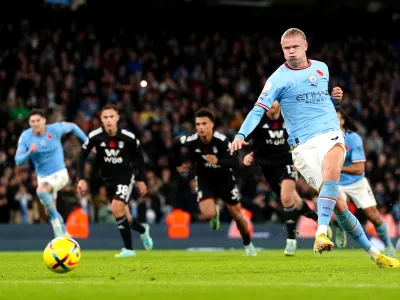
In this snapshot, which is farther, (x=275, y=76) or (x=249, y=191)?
(x=249, y=191)

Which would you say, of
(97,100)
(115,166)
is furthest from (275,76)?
(97,100)

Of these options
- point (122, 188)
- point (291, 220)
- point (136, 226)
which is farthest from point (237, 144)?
point (136, 226)

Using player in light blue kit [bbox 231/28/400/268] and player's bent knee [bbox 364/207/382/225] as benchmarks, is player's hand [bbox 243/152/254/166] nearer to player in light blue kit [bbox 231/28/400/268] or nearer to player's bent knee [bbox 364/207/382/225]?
player's bent knee [bbox 364/207/382/225]

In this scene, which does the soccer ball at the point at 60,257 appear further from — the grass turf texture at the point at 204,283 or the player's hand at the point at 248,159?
the player's hand at the point at 248,159

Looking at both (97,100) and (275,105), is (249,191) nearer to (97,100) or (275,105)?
(97,100)

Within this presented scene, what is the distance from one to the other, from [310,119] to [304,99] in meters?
0.25

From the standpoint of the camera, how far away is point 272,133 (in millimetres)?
15484

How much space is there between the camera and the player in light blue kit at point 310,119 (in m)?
10.2

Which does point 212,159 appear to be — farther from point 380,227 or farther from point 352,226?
point 352,226

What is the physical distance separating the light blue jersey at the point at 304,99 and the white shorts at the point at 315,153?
0.07 metres

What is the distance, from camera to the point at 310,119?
10391 mm

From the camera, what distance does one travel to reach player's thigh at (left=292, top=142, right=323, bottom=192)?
10312 millimetres

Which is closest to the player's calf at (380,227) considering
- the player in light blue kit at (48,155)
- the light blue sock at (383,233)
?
the light blue sock at (383,233)

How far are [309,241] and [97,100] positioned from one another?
7792 millimetres
